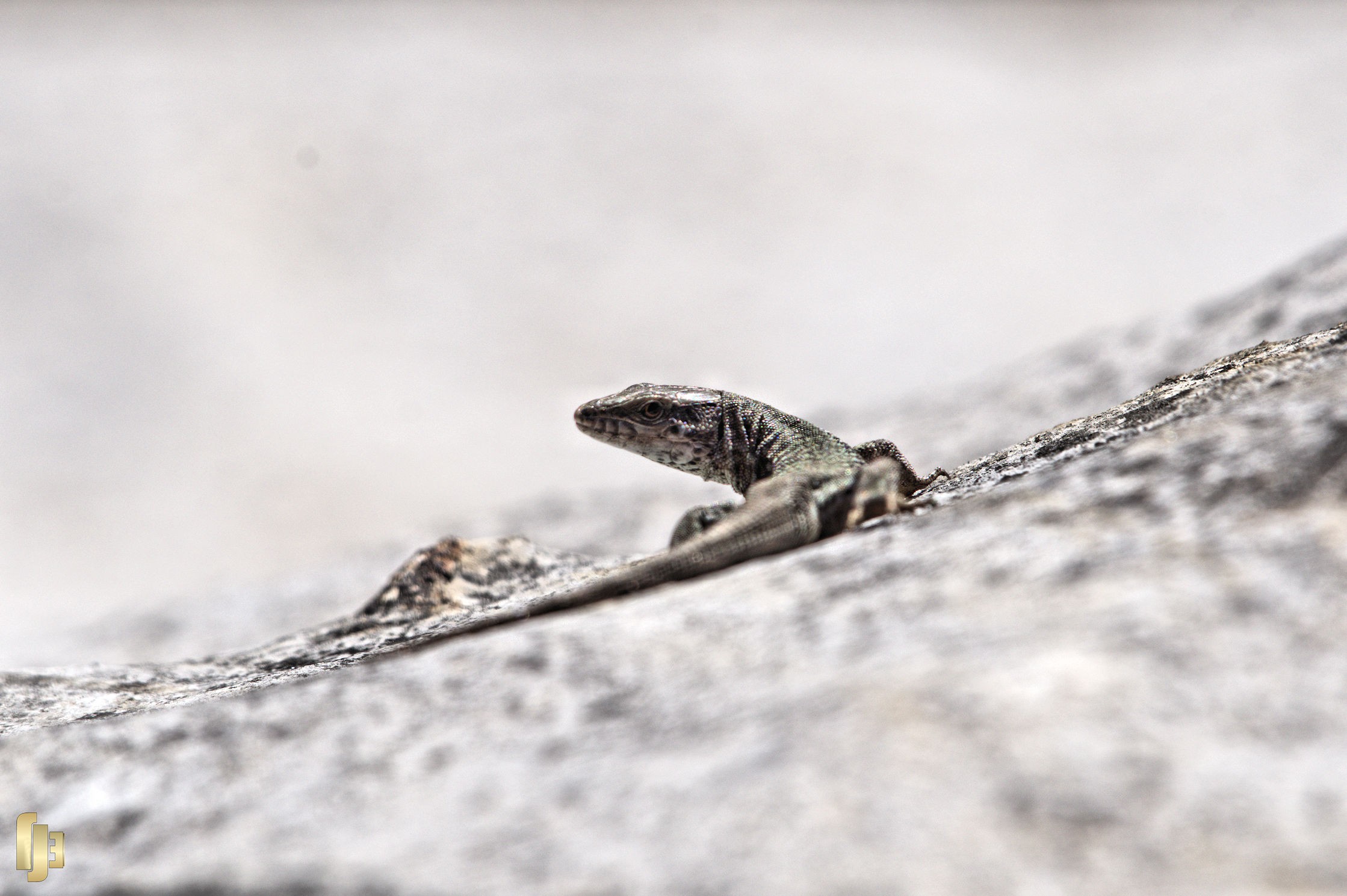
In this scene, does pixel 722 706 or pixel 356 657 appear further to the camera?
pixel 356 657

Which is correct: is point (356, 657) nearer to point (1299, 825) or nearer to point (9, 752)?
point (9, 752)

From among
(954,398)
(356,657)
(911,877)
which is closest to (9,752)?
(356,657)

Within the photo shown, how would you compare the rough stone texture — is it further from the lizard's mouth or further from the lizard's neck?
the lizard's mouth

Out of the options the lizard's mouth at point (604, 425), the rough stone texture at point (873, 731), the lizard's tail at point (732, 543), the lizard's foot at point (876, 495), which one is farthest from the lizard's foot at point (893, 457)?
the lizard's mouth at point (604, 425)

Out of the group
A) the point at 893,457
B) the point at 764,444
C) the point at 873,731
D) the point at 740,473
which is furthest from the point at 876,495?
the point at 873,731

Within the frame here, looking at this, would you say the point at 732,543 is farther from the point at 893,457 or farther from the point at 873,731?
the point at 893,457
